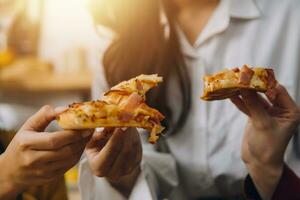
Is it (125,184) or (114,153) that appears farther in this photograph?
(125,184)

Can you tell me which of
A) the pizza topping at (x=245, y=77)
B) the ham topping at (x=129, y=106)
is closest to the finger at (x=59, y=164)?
the ham topping at (x=129, y=106)

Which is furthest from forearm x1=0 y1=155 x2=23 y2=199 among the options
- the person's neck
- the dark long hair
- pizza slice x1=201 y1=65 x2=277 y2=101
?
the person's neck

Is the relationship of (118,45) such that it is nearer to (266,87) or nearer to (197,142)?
(197,142)

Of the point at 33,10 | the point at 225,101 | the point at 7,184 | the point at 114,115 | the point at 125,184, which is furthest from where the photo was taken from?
the point at 33,10

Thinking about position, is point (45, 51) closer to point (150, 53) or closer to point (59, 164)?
point (150, 53)

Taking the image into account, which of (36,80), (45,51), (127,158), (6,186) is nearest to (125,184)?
(127,158)

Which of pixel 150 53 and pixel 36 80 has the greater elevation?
pixel 150 53

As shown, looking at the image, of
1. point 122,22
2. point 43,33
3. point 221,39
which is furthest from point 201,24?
point 43,33
